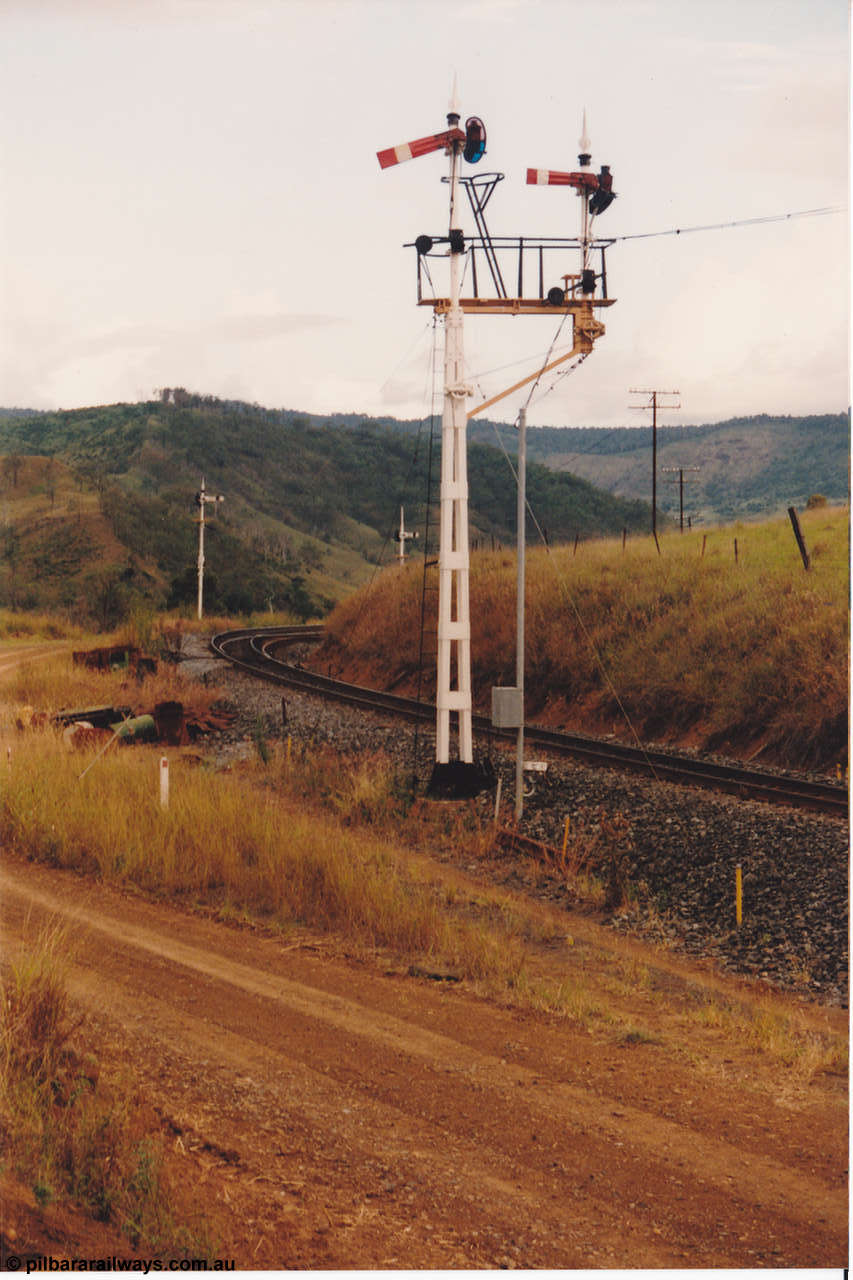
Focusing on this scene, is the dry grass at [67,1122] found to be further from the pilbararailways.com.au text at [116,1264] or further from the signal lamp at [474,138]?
the signal lamp at [474,138]

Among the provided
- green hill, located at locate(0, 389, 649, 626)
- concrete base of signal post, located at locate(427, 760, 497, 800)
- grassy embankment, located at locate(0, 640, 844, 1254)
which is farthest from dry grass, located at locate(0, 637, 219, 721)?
green hill, located at locate(0, 389, 649, 626)

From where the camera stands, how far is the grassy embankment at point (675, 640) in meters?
20.9

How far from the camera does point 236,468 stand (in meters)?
126

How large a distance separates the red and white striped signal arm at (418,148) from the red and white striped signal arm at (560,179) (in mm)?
1127

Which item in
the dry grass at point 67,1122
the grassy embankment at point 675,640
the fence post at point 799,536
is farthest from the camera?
the fence post at point 799,536

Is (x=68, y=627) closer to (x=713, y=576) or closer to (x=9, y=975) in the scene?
(x=713, y=576)

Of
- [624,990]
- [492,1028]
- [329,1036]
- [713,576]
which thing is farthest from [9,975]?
[713,576]

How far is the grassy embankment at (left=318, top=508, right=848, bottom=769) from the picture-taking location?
2089 cm

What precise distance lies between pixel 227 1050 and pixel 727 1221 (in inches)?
130

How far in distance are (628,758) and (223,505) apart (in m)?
95.6

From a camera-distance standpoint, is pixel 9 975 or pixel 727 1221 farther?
pixel 9 975

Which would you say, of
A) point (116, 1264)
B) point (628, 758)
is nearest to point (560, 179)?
point (628, 758)

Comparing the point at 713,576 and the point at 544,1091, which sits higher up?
the point at 713,576

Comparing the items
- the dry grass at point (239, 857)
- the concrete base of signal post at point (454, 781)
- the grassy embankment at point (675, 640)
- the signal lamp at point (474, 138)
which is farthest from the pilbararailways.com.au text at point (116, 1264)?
the grassy embankment at point (675, 640)
